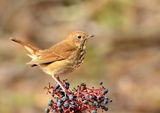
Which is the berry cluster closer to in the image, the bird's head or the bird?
the bird

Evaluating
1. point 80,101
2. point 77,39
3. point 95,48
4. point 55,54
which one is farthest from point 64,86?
point 95,48

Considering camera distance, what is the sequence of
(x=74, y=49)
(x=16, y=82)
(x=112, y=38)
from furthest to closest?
1. (x=112, y=38)
2. (x=16, y=82)
3. (x=74, y=49)

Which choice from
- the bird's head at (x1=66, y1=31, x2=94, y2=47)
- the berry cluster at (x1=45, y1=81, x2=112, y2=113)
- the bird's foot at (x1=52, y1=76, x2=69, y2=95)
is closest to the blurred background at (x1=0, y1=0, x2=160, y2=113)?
the bird's head at (x1=66, y1=31, x2=94, y2=47)

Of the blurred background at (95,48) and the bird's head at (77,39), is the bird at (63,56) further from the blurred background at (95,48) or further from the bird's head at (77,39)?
the blurred background at (95,48)

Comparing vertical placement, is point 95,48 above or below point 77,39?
above

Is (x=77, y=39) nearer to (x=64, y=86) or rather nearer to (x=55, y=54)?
(x=55, y=54)

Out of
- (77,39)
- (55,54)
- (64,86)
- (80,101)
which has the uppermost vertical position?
(77,39)

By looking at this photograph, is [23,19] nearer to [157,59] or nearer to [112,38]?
[112,38]

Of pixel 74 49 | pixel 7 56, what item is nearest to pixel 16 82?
pixel 7 56
